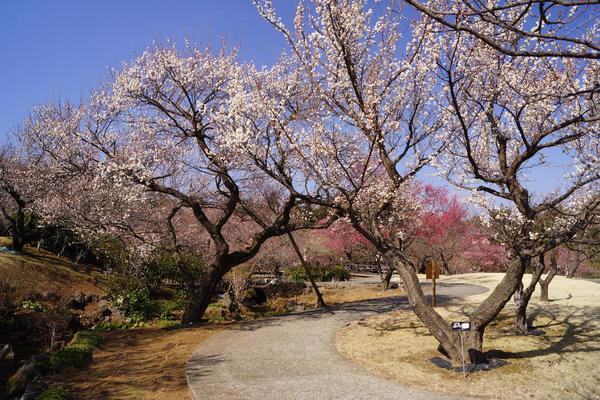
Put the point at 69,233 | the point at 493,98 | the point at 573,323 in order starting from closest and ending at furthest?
the point at 493,98, the point at 573,323, the point at 69,233

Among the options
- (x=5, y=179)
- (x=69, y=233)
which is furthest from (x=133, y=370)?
(x=69, y=233)

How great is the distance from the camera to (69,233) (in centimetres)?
2022

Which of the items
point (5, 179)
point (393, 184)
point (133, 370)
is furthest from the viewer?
point (5, 179)

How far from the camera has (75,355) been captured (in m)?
7.63

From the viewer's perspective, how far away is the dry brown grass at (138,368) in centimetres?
615

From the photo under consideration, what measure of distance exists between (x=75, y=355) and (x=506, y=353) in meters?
7.61

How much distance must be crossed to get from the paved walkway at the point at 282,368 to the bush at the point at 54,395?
164 cm

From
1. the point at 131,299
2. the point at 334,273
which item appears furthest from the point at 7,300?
the point at 334,273

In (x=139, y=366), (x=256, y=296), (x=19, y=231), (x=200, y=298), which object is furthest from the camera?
(x=19, y=231)

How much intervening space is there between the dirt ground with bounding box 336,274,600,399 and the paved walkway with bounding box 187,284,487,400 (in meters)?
A: 0.39

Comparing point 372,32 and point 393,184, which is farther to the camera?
point 393,184

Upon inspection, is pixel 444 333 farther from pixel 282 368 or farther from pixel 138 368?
pixel 138 368

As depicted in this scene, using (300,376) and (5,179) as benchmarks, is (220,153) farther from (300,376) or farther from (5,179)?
(5,179)

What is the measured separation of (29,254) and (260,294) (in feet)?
32.6
